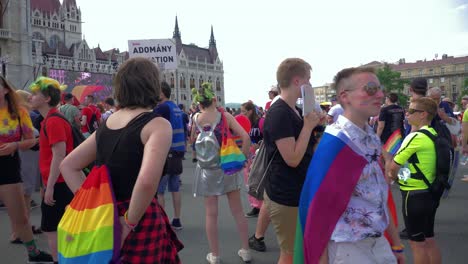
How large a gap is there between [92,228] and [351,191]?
1354 mm

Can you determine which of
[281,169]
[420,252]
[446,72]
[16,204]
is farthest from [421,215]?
[446,72]

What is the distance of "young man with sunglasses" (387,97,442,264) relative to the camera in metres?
3.62

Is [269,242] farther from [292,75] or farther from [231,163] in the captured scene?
[292,75]

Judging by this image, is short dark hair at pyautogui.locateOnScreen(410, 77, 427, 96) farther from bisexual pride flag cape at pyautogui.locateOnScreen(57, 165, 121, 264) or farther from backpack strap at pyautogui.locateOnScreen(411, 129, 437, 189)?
bisexual pride flag cape at pyautogui.locateOnScreen(57, 165, 121, 264)

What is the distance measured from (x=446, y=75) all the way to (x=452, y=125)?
112603 mm

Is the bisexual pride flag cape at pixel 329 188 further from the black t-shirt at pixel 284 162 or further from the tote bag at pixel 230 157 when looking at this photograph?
the tote bag at pixel 230 157

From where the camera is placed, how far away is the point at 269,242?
5.36m

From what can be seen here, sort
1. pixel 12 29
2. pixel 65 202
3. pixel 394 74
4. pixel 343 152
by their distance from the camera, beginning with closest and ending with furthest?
1. pixel 343 152
2. pixel 65 202
3. pixel 12 29
4. pixel 394 74

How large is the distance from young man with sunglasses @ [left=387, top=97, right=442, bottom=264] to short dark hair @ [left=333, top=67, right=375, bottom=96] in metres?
1.59

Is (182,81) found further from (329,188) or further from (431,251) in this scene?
(329,188)

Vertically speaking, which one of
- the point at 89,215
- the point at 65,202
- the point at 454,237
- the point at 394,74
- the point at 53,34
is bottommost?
the point at 454,237

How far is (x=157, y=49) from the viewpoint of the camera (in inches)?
397

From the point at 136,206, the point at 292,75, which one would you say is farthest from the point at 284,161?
the point at 136,206

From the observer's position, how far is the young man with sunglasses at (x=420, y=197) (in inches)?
143
